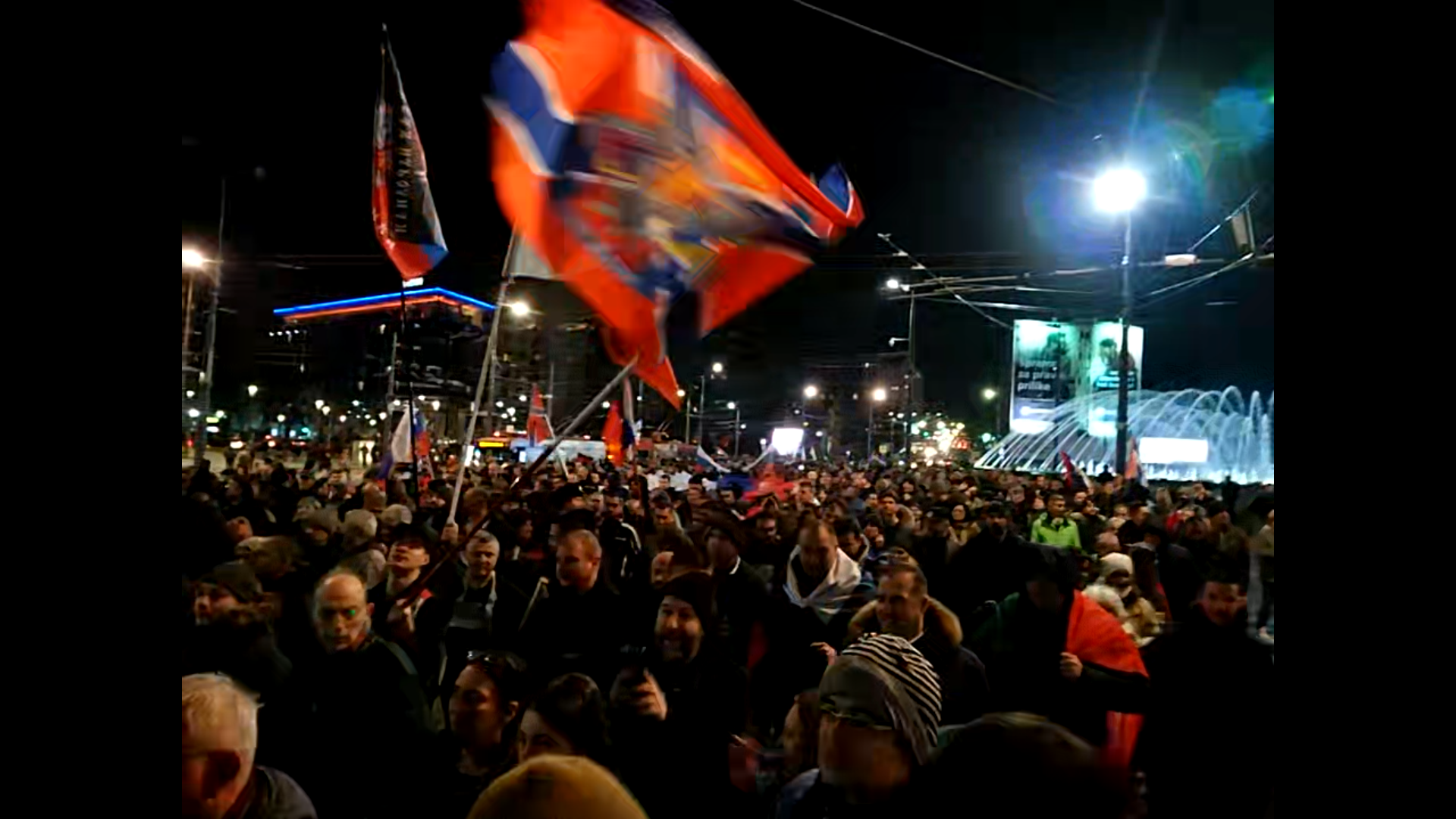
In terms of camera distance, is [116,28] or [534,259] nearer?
[116,28]

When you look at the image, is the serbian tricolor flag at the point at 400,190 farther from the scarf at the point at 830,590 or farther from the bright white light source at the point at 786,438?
the bright white light source at the point at 786,438

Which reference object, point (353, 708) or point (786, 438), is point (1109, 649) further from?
point (786, 438)

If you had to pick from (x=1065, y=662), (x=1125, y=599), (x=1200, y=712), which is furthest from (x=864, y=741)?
(x=1125, y=599)

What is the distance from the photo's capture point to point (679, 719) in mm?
3695

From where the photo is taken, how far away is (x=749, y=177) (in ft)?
18.8

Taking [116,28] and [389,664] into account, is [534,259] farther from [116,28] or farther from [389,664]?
[116,28]

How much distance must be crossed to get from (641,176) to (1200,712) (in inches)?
172

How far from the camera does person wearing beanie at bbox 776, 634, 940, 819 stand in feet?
7.97

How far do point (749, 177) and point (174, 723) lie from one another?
5192mm

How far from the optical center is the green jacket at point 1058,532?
1016 cm

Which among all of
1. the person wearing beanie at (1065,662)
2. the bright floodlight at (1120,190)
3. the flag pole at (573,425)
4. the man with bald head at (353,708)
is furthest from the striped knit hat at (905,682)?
the bright floodlight at (1120,190)

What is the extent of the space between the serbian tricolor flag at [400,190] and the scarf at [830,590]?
16.0ft

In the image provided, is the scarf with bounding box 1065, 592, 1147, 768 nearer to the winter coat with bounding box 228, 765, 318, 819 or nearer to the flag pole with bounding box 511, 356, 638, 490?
the winter coat with bounding box 228, 765, 318, 819

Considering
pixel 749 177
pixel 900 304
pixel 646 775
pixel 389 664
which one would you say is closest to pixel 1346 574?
pixel 646 775
